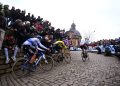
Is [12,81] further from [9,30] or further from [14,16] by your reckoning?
[14,16]

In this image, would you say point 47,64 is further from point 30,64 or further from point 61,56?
point 61,56

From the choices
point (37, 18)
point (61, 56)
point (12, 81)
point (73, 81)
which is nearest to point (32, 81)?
point (12, 81)

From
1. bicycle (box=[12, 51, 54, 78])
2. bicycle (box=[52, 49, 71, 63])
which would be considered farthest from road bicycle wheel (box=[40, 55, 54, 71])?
bicycle (box=[52, 49, 71, 63])

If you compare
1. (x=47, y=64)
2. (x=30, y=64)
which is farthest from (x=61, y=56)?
(x=30, y=64)

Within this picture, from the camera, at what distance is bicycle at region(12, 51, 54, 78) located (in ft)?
31.0

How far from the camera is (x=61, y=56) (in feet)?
48.0

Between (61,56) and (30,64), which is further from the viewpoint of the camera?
(61,56)

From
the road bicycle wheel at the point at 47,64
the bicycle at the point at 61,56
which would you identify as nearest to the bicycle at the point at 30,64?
the road bicycle wheel at the point at 47,64

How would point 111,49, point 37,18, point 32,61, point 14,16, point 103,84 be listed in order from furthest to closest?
point 111,49 < point 37,18 < point 14,16 < point 32,61 < point 103,84

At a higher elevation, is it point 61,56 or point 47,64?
point 61,56

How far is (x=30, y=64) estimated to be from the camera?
9.67 metres

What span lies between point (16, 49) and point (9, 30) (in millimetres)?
1142

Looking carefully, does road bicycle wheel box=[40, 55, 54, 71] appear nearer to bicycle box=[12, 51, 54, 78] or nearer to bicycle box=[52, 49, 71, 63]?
bicycle box=[12, 51, 54, 78]

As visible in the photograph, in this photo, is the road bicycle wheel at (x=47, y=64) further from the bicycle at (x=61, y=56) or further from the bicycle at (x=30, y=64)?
the bicycle at (x=61, y=56)
